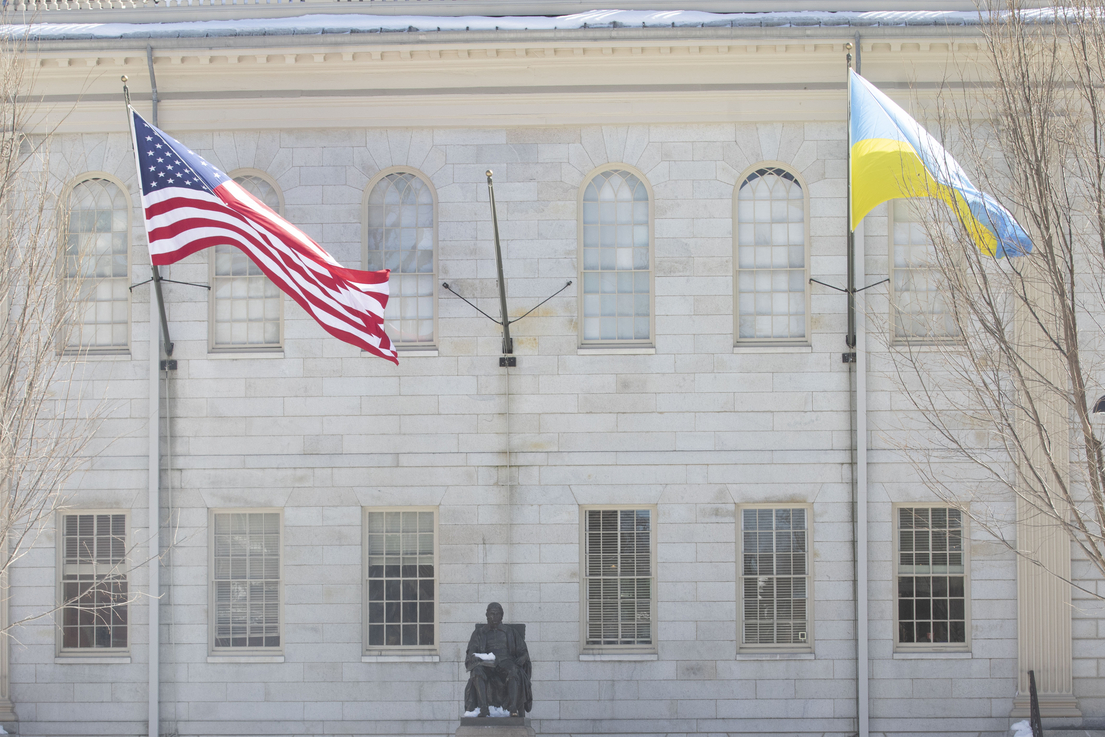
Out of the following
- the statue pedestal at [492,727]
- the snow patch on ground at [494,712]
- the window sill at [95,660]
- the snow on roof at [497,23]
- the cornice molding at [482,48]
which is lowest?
the statue pedestal at [492,727]

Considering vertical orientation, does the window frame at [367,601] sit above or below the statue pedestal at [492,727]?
above

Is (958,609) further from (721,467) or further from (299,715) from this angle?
(299,715)

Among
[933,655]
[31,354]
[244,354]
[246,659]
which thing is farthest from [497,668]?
[31,354]

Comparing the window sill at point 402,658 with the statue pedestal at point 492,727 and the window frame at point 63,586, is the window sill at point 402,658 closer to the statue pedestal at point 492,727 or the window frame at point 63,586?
the statue pedestal at point 492,727

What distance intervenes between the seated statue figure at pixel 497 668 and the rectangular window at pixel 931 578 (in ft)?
18.4

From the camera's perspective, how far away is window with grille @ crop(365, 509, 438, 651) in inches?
547

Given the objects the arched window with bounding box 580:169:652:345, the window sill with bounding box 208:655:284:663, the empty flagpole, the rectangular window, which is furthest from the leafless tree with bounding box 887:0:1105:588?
the window sill with bounding box 208:655:284:663

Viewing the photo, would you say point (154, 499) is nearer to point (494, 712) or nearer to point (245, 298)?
point (245, 298)

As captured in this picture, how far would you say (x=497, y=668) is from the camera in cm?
1164

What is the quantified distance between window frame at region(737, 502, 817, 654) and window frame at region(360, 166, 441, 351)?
200 inches

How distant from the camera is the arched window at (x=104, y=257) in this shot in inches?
562

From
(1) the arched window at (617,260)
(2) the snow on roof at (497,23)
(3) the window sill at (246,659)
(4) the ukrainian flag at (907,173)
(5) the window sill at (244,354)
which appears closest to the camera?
(4) the ukrainian flag at (907,173)

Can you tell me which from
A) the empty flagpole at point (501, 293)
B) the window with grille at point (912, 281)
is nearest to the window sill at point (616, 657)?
the empty flagpole at point (501, 293)

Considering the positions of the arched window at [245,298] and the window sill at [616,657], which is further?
the arched window at [245,298]
